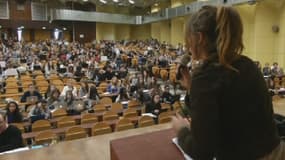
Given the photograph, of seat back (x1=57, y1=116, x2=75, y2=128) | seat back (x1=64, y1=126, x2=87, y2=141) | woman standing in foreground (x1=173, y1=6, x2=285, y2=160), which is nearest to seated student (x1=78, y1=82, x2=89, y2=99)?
seat back (x1=57, y1=116, x2=75, y2=128)

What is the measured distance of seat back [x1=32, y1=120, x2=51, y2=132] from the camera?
607 centimetres

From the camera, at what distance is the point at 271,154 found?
1.04 metres

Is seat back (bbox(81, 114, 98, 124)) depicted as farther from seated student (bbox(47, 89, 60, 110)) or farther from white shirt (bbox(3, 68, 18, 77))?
white shirt (bbox(3, 68, 18, 77))

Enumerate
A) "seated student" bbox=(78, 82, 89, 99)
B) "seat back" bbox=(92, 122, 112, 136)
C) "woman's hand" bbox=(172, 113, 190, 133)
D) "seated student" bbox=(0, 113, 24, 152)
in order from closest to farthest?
1. "woman's hand" bbox=(172, 113, 190, 133)
2. "seated student" bbox=(0, 113, 24, 152)
3. "seat back" bbox=(92, 122, 112, 136)
4. "seated student" bbox=(78, 82, 89, 99)

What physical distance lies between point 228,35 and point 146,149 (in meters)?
0.97

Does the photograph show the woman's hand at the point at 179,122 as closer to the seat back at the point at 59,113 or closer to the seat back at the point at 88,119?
the seat back at the point at 88,119

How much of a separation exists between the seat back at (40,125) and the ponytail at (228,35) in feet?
19.0

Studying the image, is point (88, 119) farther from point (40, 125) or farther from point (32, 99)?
point (32, 99)

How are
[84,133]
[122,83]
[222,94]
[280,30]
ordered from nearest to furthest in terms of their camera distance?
[222,94], [84,133], [122,83], [280,30]

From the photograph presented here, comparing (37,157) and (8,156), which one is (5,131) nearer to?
(8,156)

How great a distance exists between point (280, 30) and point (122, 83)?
8096 millimetres

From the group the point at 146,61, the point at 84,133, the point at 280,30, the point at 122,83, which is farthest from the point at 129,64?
the point at 84,133

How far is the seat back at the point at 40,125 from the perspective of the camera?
6074 mm

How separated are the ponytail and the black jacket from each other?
0.09 feet
